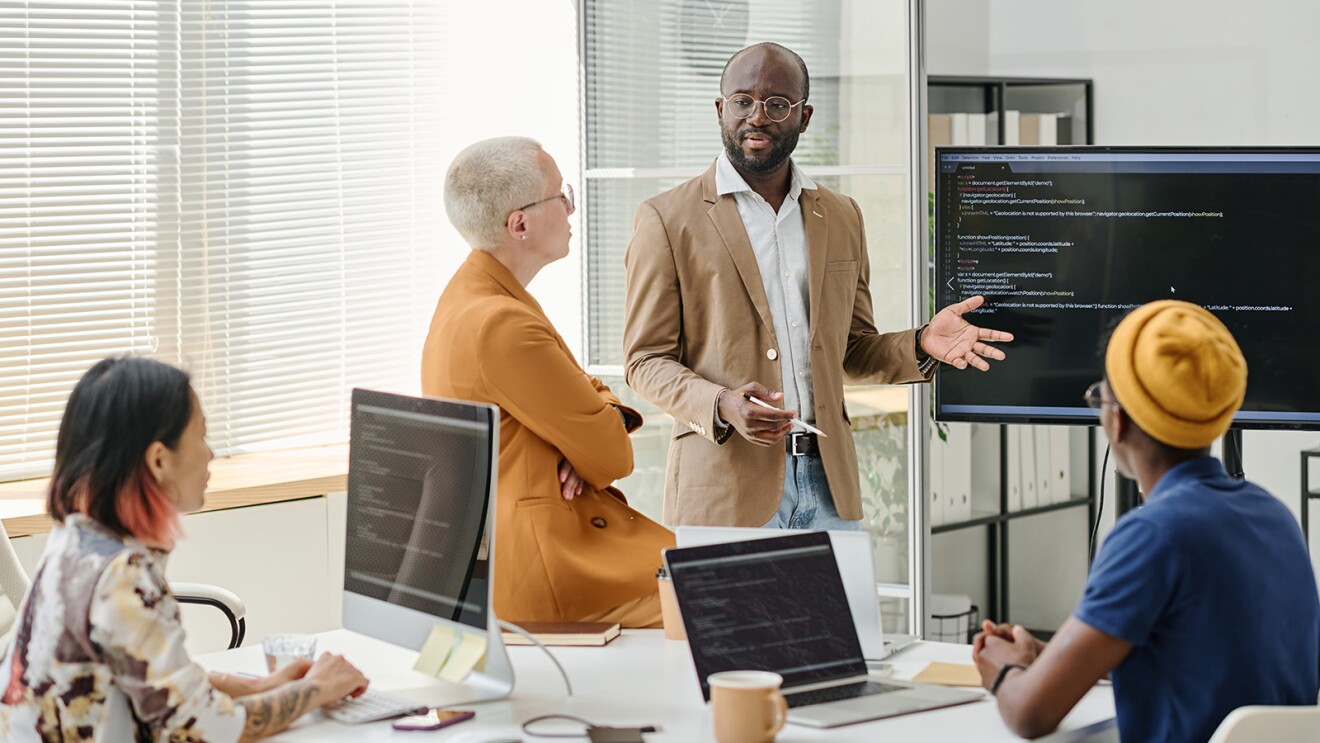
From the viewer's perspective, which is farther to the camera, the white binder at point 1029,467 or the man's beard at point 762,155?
the white binder at point 1029,467

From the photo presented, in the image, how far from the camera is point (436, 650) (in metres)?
2.11

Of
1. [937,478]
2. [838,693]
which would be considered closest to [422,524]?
[838,693]

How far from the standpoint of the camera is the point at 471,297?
101 inches

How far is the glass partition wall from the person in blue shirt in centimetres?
205

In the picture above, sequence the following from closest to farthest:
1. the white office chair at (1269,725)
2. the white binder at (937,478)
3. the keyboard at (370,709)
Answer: the white office chair at (1269,725)
the keyboard at (370,709)
the white binder at (937,478)

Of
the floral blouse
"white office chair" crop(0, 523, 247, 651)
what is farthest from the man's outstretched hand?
the floral blouse

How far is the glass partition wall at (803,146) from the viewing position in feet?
13.0

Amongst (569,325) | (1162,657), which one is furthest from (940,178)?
(569,325)

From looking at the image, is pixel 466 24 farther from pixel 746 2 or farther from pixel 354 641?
pixel 354 641

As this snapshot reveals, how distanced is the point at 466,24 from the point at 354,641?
294 centimetres

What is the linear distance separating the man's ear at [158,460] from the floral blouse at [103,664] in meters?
0.12

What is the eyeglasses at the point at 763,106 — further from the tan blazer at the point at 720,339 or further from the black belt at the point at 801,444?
the black belt at the point at 801,444

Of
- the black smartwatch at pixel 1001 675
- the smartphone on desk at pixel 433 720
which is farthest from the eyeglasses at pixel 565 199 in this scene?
the black smartwatch at pixel 1001 675

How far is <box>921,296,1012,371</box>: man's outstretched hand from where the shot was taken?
10.1ft
